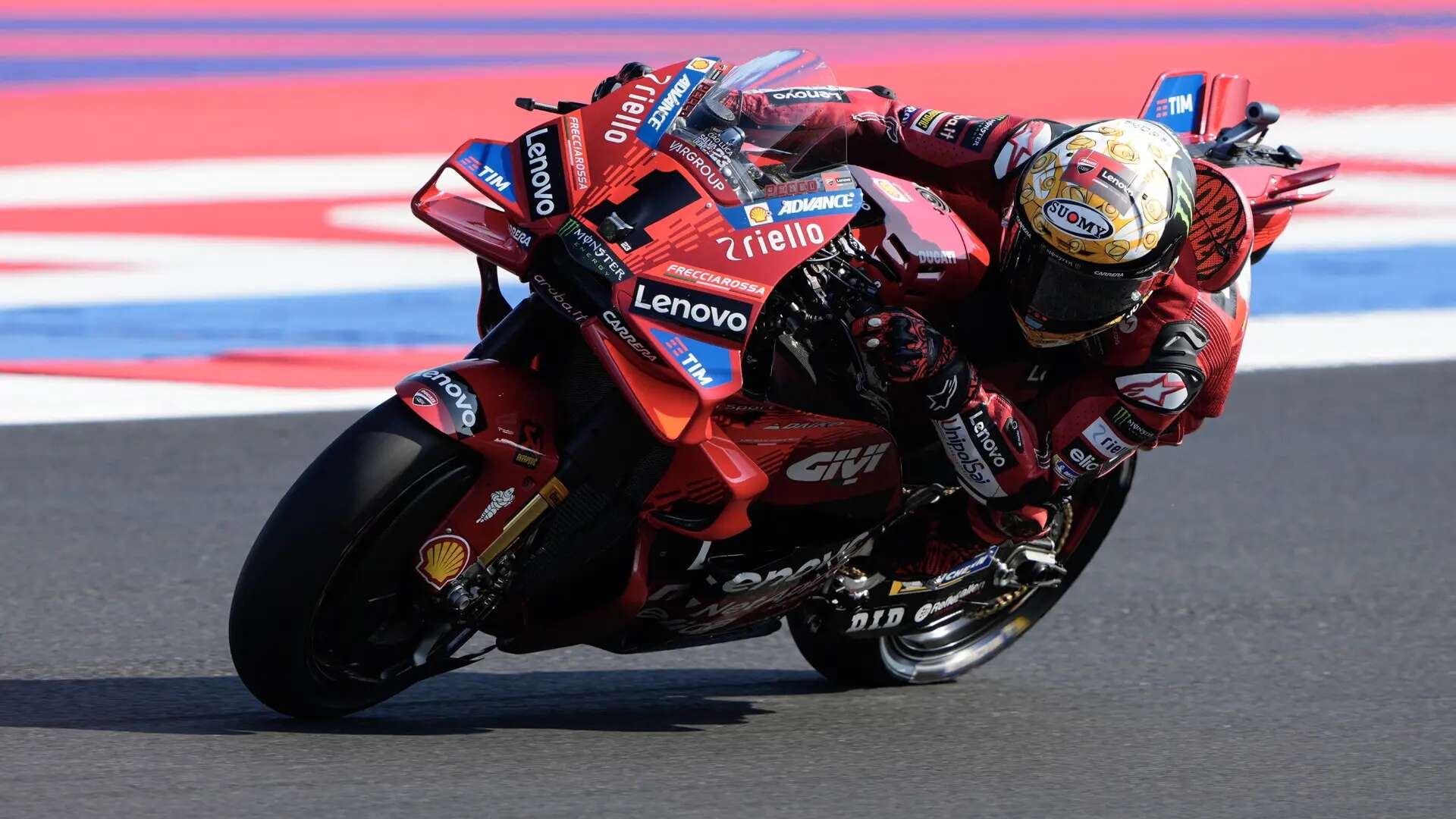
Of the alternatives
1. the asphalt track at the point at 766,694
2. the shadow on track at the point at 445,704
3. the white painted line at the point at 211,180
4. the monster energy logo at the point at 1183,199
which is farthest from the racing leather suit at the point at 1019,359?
the white painted line at the point at 211,180

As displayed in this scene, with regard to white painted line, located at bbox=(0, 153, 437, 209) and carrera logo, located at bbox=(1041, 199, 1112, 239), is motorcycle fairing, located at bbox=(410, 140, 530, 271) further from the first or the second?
white painted line, located at bbox=(0, 153, 437, 209)

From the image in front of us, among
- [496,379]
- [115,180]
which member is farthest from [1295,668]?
[115,180]

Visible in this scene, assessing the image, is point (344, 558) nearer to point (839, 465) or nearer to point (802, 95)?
point (839, 465)

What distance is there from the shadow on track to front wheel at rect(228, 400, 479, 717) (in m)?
0.23

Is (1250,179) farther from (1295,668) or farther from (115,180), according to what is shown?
(115,180)

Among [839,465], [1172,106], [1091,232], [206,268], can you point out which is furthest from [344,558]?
[206,268]

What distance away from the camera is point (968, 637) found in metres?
4.97

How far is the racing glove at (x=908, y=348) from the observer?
11.8 feet

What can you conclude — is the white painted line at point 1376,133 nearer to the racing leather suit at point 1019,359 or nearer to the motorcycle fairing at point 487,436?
the racing leather suit at point 1019,359

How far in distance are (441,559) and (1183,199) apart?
1.61 meters

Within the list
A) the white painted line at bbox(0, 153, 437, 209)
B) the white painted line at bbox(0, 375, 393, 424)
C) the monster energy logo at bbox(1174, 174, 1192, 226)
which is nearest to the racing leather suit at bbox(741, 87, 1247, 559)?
the monster energy logo at bbox(1174, 174, 1192, 226)

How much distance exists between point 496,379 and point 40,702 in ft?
4.22

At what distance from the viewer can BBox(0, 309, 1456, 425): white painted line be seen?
6.93 m

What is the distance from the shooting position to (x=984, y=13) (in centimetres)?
1259
